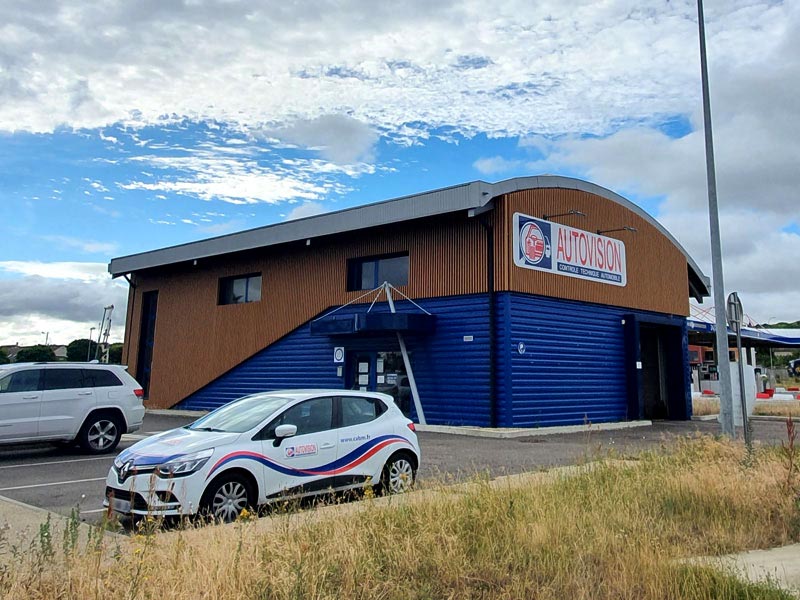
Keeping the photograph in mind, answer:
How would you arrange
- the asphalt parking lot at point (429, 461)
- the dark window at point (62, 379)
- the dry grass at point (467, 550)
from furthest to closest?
the dark window at point (62, 379) < the asphalt parking lot at point (429, 461) < the dry grass at point (467, 550)

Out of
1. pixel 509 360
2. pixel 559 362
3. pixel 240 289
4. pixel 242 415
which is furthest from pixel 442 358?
pixel 242 415

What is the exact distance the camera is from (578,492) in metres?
7.31

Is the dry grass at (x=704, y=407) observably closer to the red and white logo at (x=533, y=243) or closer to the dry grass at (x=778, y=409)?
the dry grass at (x=778, y=409)

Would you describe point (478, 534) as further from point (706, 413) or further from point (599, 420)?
point (706, 413)

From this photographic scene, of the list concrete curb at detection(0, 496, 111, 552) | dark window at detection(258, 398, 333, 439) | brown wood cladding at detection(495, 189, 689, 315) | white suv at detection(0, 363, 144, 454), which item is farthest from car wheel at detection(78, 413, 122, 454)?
brown wood cladding at detection(495, 189, 689, 315)

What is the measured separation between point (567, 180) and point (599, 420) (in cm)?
760

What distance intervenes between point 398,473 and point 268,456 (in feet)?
6.71

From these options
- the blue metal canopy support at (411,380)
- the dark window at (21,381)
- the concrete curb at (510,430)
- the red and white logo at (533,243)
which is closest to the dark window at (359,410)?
the dark window at (21,381)

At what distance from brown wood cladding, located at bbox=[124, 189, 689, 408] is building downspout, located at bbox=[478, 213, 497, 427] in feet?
0.52

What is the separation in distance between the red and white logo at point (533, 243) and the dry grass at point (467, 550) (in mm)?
11870

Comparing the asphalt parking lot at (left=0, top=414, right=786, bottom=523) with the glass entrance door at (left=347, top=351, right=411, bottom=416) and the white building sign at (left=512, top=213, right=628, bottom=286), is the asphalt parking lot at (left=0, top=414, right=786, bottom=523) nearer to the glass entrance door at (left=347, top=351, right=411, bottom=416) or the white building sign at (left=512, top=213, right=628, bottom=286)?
the glass entrance door at (left=347, top=351, right=411, bottom=416)

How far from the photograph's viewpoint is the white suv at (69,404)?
41.3ft

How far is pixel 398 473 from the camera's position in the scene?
9062mm

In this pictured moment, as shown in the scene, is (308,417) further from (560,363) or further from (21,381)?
(560,363)
